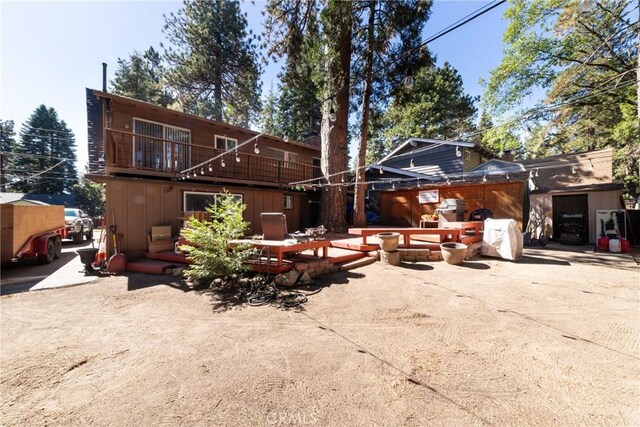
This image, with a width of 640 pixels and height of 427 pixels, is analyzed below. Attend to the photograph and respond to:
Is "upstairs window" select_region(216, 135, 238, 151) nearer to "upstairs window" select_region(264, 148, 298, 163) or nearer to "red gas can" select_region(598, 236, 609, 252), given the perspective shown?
"upstairs window" select_region(264, 148, 298, 163)

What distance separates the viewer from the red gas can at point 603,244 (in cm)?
866

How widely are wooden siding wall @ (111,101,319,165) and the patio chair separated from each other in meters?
5.71

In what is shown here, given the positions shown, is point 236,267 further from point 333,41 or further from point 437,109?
point 437,109

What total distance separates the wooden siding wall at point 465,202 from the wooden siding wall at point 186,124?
6529 mm

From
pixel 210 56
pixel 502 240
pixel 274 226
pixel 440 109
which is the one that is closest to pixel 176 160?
pixel 274 226

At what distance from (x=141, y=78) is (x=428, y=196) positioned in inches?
1042

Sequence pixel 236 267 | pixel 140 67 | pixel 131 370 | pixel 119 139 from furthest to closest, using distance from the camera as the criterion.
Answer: pixel 140 67
pixel 119 139
pixel 236 267
pixel 131 370

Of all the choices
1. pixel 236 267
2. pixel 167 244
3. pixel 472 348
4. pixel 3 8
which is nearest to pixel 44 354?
pixel 236 267

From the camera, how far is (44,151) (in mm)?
33094

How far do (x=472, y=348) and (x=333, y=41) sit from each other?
11.0 metres

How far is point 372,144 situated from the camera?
3164 centimetres

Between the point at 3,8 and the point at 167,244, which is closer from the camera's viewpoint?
the point at 3,8

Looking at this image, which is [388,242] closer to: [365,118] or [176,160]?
[365,118]

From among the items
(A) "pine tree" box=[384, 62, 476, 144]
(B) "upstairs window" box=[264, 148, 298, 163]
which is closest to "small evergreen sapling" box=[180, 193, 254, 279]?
(B) "upstairs window" box=[264, 148, 298, 163]
